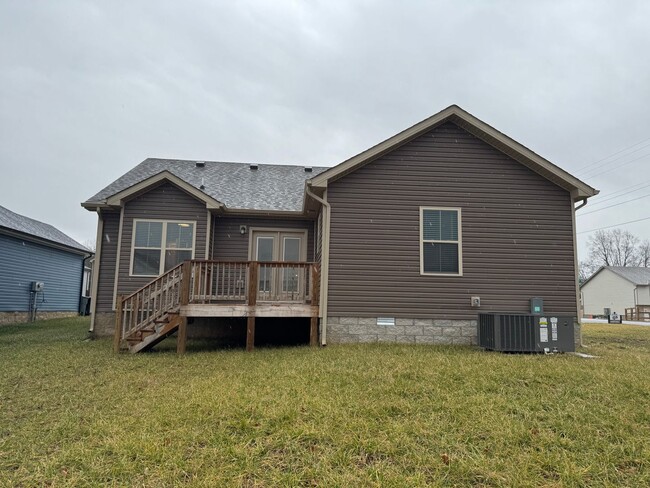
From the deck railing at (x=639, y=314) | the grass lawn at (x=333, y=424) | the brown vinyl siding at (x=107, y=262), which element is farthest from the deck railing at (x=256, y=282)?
the deck railing at (x=639, y=314)

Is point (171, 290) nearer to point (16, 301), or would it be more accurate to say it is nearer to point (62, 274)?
point (16, 301)

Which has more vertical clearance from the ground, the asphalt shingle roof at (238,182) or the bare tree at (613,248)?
the bare tree at (613,248)

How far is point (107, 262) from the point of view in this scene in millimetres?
9953

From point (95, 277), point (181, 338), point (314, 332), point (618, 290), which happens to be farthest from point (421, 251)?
point (618, 290)

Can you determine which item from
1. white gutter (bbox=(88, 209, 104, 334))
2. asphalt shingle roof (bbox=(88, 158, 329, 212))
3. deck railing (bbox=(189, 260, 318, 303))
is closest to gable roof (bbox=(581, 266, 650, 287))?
asphalt shingle roof (bbox=(88, 158, 329, 212))


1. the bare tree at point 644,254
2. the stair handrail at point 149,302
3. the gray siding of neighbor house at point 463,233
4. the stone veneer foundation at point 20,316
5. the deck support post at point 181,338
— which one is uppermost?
the bare tree at point 644,254

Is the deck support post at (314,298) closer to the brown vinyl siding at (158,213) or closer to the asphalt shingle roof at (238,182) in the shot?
the asphalt shingle roof at (238,182)

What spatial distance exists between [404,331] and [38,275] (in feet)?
55.8

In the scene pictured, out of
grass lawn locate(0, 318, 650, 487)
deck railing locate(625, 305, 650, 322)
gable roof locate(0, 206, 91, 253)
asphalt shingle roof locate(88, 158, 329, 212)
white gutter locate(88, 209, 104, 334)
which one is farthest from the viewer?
deck railing locate(625, 305, 650, 322)

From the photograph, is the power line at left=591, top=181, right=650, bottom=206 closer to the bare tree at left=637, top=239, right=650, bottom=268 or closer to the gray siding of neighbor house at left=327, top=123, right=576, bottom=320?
the bare tree at left=637, top=239, right=650, bottom=268

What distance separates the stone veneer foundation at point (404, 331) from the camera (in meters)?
8.09

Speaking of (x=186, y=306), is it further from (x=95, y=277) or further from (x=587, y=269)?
(x=587, y=269)

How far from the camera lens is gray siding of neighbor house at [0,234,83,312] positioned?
1497 cm

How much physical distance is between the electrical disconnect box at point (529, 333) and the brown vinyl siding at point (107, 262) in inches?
360
